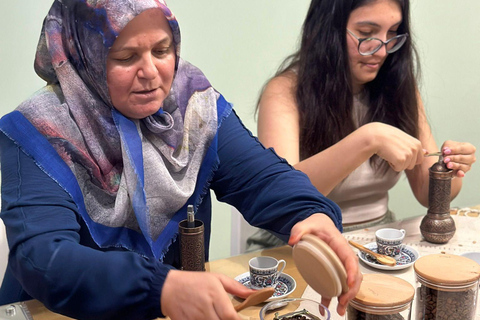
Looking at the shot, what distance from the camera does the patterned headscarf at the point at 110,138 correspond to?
1191mm

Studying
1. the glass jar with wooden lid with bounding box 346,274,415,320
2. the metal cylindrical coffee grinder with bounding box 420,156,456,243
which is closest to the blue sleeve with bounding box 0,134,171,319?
the glass jar with wooden lid with bounding box 346,274,415,320

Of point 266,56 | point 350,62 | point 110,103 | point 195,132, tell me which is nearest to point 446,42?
point 266,56

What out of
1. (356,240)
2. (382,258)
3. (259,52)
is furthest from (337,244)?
(259,52)

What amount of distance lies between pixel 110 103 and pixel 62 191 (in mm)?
254

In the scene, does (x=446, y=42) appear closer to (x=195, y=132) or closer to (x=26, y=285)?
(x=195, y=132)

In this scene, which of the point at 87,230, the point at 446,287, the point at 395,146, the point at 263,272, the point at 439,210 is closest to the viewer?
the point at 446,287

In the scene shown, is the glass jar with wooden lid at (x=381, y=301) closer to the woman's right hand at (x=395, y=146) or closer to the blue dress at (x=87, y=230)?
the blue dress at (x=87, y=230)

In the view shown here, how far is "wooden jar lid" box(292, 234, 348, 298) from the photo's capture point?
865mm

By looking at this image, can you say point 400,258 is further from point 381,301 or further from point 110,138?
point 110,138

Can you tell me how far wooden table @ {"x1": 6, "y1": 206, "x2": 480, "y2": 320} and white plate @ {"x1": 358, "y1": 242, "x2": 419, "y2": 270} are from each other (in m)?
0.02

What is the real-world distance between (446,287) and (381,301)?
14cm

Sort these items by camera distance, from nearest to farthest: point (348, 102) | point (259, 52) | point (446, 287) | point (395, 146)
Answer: point (446, 287) < point (395, 146) < point (348, 102) < point (259, 52)

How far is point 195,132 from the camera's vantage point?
141 cm

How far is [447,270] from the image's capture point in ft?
3.08
